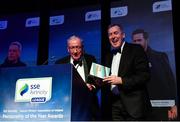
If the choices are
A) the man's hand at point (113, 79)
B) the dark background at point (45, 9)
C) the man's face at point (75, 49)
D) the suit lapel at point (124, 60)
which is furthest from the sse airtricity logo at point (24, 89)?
the dark background at point (45, 9)

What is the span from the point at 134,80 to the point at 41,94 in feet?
2.88

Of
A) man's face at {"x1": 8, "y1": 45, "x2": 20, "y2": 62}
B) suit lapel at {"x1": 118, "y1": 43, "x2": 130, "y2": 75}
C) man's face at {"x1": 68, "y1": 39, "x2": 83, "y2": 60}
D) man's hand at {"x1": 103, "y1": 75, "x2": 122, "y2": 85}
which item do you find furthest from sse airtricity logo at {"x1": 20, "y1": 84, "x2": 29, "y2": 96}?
man's face at {"x1": 8, "y1": 45, "x2": 20, "y2": 62}

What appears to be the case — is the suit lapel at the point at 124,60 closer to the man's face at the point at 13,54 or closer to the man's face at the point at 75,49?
the man's face at the point at 75,49

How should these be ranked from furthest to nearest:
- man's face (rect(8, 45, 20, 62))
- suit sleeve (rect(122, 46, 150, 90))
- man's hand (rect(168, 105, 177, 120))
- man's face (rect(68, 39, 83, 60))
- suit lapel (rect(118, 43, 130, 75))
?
man's face (rect(8, 45, 20, 62)) < man's hand (rect(168, 105, 177, 120)) < man's face (rect(68, 39, 83, 60)) < suit lapel (rect(118, 43, 130, 75)) < suit sleeve (rect(122, 46, 150, 90))

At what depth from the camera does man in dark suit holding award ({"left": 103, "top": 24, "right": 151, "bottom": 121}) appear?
218 centimetres

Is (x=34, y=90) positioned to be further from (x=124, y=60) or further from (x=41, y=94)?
(x=124, y=60)

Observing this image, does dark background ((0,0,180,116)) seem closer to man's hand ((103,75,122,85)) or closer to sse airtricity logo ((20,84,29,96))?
man's hand ((103,75,122,85))

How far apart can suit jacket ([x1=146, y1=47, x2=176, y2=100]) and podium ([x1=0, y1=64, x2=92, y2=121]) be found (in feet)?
5.66

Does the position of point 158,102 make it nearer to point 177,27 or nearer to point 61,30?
point 177,27

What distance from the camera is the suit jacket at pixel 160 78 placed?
10.2 ft

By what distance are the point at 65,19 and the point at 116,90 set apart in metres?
1.70

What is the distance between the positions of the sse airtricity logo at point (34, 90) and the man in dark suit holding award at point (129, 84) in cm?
67

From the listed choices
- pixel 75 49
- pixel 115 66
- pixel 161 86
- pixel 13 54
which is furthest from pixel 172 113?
pixel 13 54

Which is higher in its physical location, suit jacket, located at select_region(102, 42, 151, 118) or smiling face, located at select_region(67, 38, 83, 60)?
smiling face, located at select_region(67, 38, 83, 60)
